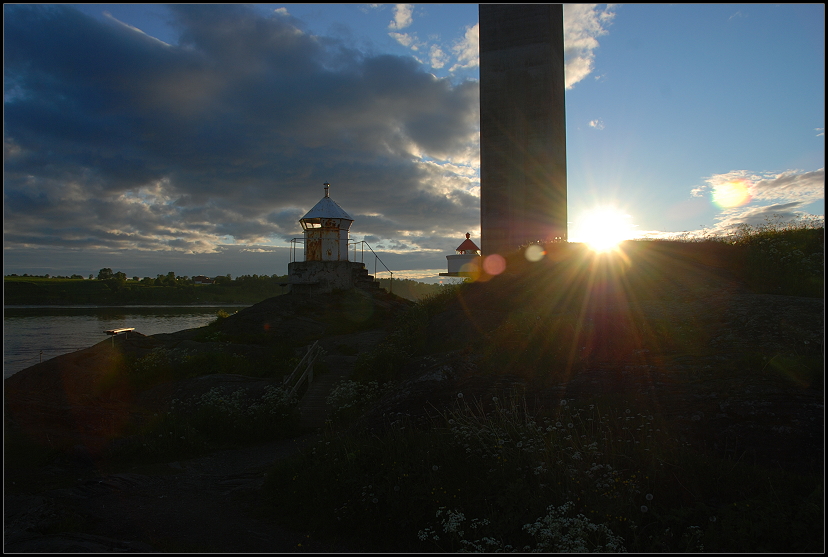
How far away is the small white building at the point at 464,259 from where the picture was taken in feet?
72.0

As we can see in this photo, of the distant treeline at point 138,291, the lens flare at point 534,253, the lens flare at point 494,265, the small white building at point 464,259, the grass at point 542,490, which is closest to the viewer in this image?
the grass at point 542,490

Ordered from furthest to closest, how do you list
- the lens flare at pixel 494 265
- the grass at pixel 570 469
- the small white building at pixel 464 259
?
the small white building at pixel 464 259 → the lens flare at pixel 494 265 → the grass at pixel 570 469

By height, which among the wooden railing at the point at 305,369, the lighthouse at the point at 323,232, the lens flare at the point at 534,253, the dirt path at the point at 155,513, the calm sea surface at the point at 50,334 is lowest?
the calm sea surface at the point at 50,334

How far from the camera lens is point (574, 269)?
1359cm

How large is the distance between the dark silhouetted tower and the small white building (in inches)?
29.6

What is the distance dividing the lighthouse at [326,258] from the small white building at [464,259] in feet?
25.4

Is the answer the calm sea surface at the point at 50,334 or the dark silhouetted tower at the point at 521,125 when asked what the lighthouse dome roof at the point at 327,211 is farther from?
the calm sea surface at the point at 50,334

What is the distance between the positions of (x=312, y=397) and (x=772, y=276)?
11.9 metres

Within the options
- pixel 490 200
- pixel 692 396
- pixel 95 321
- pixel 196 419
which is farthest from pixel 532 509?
pixel 95 321

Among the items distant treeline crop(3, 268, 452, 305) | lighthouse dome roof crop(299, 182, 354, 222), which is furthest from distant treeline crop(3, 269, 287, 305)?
lighthouse dome roof crop(299, 182, 354, 222)

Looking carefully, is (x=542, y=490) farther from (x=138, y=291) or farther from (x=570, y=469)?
(x=138, y=291)

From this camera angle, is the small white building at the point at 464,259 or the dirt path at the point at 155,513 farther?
the small white building at the point at 464,259

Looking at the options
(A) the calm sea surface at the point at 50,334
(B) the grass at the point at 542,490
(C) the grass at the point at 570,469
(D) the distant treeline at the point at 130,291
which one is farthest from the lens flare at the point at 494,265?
(D) the distant treeline at the point at 130,291

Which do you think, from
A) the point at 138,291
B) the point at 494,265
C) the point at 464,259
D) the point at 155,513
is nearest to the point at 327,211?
the point at 464,259
